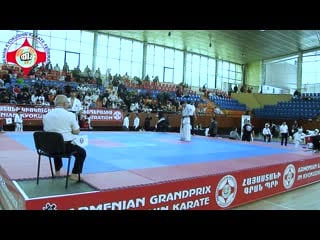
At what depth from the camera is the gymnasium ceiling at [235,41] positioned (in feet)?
80.0

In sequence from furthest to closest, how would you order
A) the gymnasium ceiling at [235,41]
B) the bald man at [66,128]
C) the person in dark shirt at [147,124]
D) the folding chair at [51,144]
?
1. the gymnasium ceiling at [235,41]
2. the person in dark shirt at [147,124]
3. the bald man at [66,128]
4. the folding chair at [51,144]

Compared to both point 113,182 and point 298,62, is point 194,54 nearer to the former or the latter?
point 298,62

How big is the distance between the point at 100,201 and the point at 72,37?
22.2 meters

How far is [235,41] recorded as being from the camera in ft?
89.4

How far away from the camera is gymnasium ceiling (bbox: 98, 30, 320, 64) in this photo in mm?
24375

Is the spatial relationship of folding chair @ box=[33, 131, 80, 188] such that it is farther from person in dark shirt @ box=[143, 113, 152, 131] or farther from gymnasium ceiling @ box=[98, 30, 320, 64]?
gymnasium ceiling @ box=[98, 30, 320, 64]

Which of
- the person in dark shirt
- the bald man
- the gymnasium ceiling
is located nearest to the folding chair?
the bald man

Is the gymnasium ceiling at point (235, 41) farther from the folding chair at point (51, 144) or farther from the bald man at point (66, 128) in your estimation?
the folding chair at point (51, 144)

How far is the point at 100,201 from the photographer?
4.14 m

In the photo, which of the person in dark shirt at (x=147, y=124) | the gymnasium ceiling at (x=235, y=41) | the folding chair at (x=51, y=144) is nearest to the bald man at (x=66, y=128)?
the folding chair at (x=51, y=144)

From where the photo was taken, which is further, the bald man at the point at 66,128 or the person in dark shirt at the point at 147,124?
the person in dark shirt at the point at 147,124

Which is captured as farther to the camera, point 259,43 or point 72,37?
point 259,43

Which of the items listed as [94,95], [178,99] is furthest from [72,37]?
[178,99]
